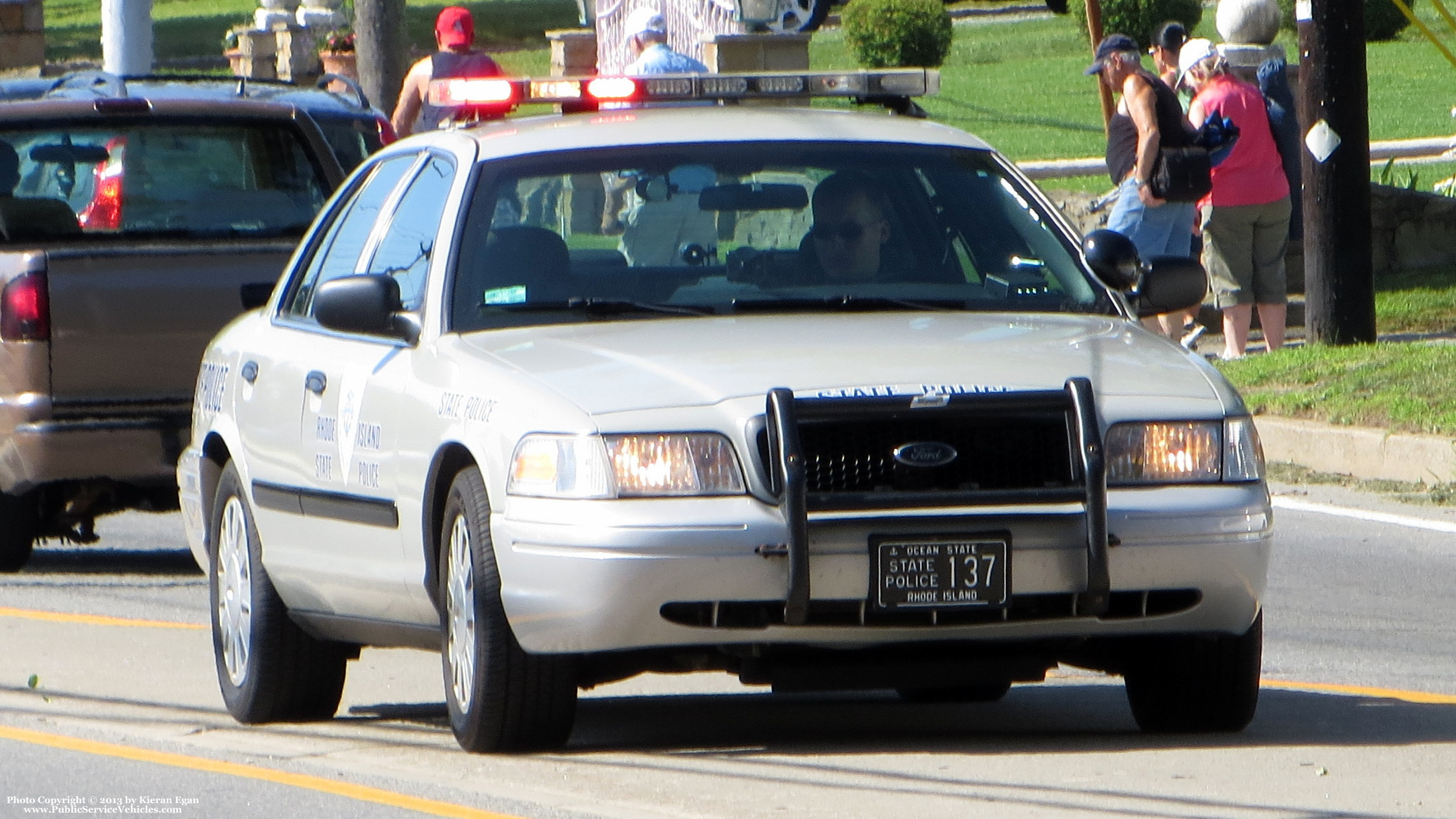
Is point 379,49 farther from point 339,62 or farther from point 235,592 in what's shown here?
point 235,592

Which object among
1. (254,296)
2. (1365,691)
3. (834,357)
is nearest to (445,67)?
(254,296)

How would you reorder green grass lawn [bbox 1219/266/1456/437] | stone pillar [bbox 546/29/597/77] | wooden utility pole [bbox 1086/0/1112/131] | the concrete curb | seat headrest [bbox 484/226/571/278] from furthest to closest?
stone pillar [bbox 546/29/597/77]
wooden utility pole [bbox 1086/0/1112/131]
green grass lawn [bbox 1219/266/1456/437]
the concrete curb
seat headrest [bbox 484/226/571/278]

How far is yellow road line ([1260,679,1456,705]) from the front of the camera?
273 inches

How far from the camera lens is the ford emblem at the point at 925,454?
225 inches

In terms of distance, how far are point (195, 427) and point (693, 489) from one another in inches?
104

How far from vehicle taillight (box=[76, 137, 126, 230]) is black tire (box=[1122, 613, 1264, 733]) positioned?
5.06 metres

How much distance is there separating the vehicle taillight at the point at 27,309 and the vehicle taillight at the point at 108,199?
2.07ft

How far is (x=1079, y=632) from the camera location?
19.1ft

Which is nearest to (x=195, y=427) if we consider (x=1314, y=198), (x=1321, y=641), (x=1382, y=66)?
(x=1321, y=641)

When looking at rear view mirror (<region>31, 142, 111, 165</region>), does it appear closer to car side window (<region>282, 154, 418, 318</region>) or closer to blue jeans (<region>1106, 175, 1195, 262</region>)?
car side window (<region>282, 154, 418, 318</region>)

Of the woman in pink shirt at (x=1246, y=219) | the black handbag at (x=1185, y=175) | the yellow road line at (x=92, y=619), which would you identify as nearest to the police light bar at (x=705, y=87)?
the yellow road line at (x=92, y=619)

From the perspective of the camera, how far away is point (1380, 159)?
25953 millimetres

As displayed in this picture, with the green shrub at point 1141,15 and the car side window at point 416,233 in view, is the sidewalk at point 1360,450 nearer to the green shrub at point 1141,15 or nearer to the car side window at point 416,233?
the car side window at point 416,233

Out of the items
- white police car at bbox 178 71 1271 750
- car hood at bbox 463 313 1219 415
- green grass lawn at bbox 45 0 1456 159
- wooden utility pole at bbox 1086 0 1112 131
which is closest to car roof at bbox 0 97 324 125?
white police car at bbox 178 71 1271 750
